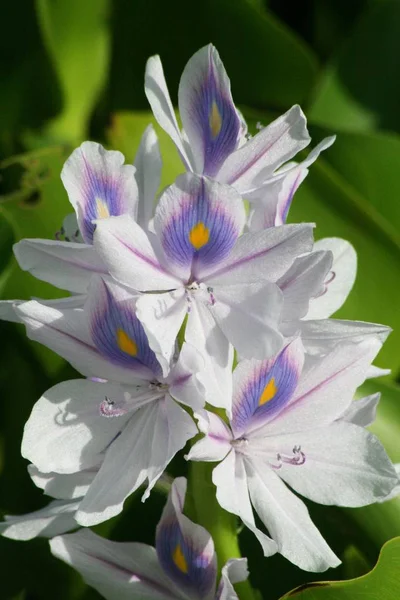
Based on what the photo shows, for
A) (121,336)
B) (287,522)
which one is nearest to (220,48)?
(121,336)

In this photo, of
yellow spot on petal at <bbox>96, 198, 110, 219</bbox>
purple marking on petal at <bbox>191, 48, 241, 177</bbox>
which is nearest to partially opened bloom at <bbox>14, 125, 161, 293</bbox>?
yellow spot on petal at <bbox>96, 198, 110, 219</bbox>

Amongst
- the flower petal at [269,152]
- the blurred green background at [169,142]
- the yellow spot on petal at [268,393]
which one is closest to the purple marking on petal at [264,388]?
the yellow spot on petal at [268,393]

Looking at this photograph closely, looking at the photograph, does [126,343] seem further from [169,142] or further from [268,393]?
[169,142]

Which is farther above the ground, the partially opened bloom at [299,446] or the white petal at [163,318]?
the white petal at [163,318]

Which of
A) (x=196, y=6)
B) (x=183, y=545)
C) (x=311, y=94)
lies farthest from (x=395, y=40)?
(x=183, y=545)

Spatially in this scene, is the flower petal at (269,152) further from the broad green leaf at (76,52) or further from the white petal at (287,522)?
the broad green leaf at (76,52)

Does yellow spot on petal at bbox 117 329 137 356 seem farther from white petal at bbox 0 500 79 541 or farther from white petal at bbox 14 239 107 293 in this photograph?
white petal at bbox 0 500 79 541
